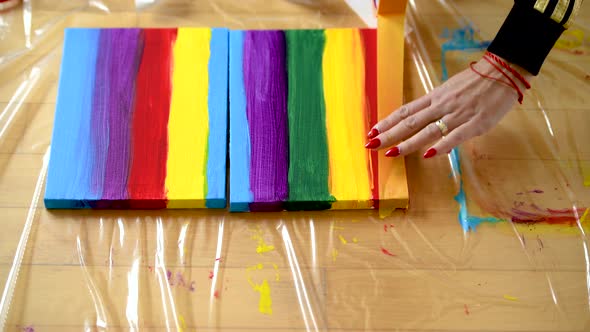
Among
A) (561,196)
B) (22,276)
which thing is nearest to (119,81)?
(22,276)

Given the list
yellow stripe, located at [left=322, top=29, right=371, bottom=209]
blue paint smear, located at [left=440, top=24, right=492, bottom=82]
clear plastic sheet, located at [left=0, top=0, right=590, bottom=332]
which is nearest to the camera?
clear plastic sheet, located at [left=0, top=0, right=590, bottom=332]

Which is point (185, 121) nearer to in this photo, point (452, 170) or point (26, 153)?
point (26, 153)

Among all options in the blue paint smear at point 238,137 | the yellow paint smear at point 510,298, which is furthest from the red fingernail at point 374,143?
the yellow paint smear at point 510,298

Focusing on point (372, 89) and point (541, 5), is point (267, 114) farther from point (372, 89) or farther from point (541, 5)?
point (541, 5)

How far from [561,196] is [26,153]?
1112 millimetres

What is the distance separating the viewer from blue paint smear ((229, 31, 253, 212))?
3.99 feet

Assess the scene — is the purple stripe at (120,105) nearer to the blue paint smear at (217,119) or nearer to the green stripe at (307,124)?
the blue paint smear at (217,119)

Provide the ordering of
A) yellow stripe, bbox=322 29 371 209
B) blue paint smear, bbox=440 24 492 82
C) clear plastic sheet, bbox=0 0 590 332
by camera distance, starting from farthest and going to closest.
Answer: blue paint smear, bbox=440 24 492 82, yellow stripe, bbox=322 29 371 209, clear plastic sheet, bbox=0 0 590 332

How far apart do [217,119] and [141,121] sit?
158mm

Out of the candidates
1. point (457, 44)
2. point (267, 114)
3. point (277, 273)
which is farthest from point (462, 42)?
A: point (277, 273)

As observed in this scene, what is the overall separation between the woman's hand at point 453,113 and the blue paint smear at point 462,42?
24 cm

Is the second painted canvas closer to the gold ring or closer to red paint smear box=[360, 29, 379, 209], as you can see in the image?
red paint smear box=[360, 29, 379, 209]

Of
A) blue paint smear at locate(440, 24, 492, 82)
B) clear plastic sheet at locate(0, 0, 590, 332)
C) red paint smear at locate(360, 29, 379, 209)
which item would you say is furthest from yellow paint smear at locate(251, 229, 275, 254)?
blue paint smear at locate(440, 24, 492, 82)

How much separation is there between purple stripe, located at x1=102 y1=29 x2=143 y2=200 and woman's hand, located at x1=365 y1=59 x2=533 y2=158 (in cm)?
50
